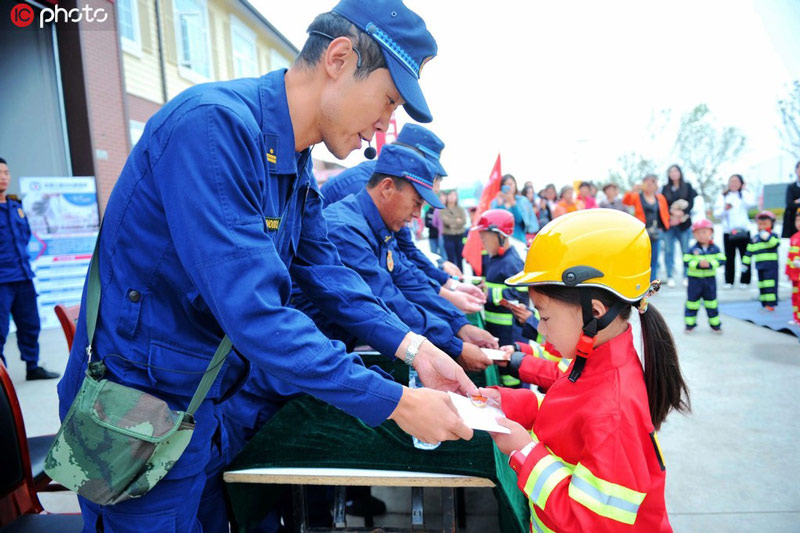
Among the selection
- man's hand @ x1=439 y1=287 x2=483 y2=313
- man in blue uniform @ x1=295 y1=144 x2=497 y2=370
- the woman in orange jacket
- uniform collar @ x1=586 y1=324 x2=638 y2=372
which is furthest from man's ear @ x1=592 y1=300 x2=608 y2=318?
the woman in orange jacket

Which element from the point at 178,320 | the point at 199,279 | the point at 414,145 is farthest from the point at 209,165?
the point at 414,145

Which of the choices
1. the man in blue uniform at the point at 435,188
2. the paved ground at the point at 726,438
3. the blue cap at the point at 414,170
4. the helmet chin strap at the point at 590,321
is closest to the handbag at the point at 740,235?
the paved ground at the point at 726,438

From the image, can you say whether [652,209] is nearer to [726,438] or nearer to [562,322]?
[726,438]

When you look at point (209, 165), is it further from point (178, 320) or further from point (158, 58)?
point (158, 58)

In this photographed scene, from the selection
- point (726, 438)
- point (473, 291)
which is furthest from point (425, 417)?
point (726, 438)

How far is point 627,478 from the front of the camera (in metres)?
1.26

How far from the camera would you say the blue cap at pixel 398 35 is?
4.15 ft

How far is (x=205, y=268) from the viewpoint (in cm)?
104

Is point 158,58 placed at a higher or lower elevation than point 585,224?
higher

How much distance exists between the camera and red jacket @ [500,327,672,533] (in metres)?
1.26

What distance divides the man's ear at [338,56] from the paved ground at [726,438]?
2538mm

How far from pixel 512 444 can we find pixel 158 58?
11987mm

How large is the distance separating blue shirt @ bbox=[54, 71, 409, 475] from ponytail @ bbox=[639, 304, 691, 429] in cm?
86

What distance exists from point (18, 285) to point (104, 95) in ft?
15.4
